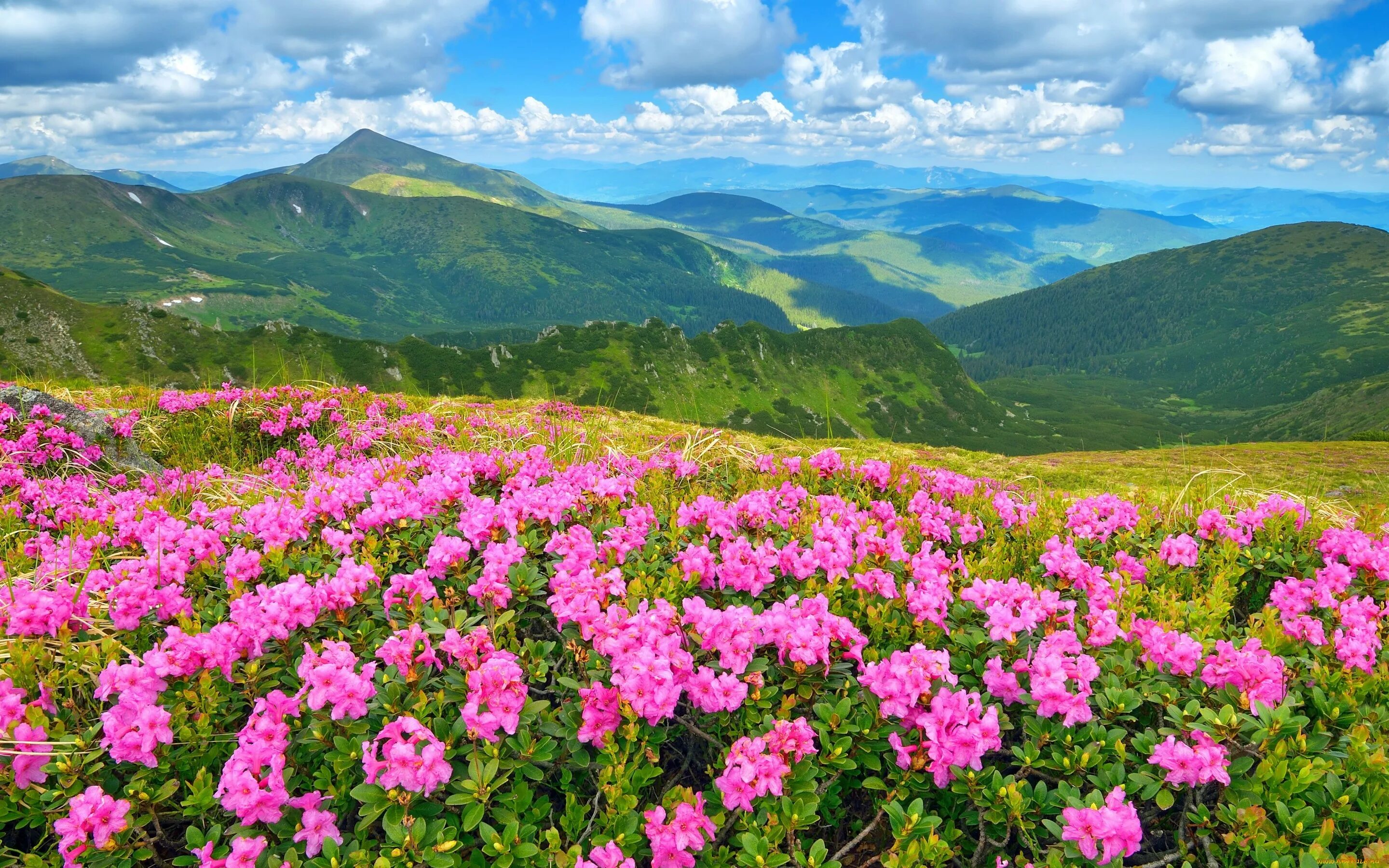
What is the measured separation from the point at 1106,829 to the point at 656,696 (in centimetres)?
227

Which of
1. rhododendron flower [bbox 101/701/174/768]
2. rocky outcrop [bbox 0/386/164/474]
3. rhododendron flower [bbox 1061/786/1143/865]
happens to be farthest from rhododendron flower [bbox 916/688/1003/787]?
rocky outcrop [bbox 0/386/164/474]

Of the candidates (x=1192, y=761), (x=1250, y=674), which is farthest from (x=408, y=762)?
(x=1250, y=674)

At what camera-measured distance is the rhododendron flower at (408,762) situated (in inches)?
125

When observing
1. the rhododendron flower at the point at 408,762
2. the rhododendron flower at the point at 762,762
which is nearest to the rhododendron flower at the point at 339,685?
the rhododendron flower at the point at 408,762

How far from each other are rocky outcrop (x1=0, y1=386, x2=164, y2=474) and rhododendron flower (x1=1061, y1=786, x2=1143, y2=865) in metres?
13.1

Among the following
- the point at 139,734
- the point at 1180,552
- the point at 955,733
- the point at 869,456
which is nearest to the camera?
the point at 139,734

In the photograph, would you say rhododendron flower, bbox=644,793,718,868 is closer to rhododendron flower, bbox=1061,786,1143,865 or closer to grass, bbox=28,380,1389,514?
rhododendron flower, bbox=1061,786,1143,865

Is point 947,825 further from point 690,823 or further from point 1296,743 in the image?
point 1296,743

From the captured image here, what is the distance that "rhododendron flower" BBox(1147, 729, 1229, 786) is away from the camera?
3428 mm

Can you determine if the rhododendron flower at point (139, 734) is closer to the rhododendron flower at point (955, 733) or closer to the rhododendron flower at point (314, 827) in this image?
the rhododendron flower at point (314, 827)

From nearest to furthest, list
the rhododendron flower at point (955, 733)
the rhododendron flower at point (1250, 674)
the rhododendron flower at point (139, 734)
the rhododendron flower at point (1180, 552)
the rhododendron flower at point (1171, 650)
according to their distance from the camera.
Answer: the rhododendron flower at point (139, 734), the rhododendron flower at point (955, 733), the rhododendron flower at point (1250, 674), the rhododendron flower at point (1171, 650), the rhododendron flower at point (1180, 552)

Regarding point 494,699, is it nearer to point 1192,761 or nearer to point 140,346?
point 1192,761

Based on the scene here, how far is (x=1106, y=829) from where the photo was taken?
3168 mm

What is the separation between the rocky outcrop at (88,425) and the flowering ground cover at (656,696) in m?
5.95
